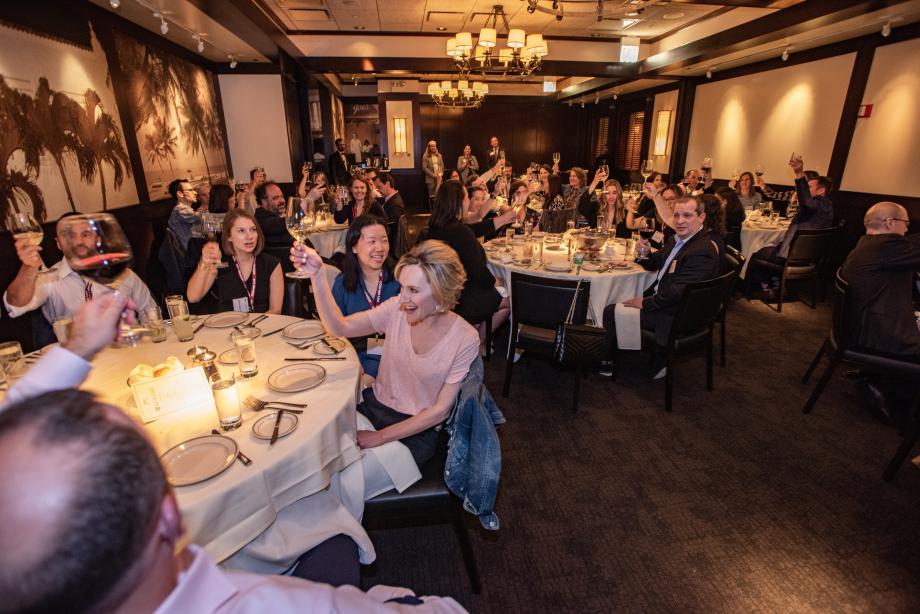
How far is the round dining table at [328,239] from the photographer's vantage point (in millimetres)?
5428

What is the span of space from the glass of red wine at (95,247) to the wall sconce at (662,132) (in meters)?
12.4

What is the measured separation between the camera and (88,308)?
987 millimetres

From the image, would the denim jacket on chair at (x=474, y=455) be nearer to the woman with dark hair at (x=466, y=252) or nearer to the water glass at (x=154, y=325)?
the water glass at (x=154, y=325)

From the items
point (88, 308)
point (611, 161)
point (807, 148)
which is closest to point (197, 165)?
point (88, 308)

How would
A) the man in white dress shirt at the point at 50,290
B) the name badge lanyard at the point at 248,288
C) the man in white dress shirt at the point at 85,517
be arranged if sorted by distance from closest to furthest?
the man in white dress shirt at the point at 85,517 → the man in white dress shirt at the point at 50,290 → the name badge lanyard at the point at 248,288

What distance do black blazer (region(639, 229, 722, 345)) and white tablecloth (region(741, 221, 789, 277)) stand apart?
273cm

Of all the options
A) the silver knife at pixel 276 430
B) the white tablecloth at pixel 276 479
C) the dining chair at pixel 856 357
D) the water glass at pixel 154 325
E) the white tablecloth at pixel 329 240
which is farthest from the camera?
the white tablecloth at pixel 329 240

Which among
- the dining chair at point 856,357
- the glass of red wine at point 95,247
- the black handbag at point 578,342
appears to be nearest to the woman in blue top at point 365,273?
the black handbag at point 578,342

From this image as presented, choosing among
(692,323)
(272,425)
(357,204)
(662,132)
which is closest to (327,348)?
(272,425)

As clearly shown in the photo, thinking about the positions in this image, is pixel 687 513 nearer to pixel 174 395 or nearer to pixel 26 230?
pixel 174 395

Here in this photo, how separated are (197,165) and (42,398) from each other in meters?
7.89

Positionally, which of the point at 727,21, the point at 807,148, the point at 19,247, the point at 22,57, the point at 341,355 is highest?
the point at 727,21

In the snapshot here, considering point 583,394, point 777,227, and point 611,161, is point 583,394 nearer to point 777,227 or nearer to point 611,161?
point 777,227

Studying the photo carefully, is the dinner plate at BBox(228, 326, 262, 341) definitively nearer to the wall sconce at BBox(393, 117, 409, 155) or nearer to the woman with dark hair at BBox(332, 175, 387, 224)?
the woman with dark hair at BBox(332, 175, 387, 224)
